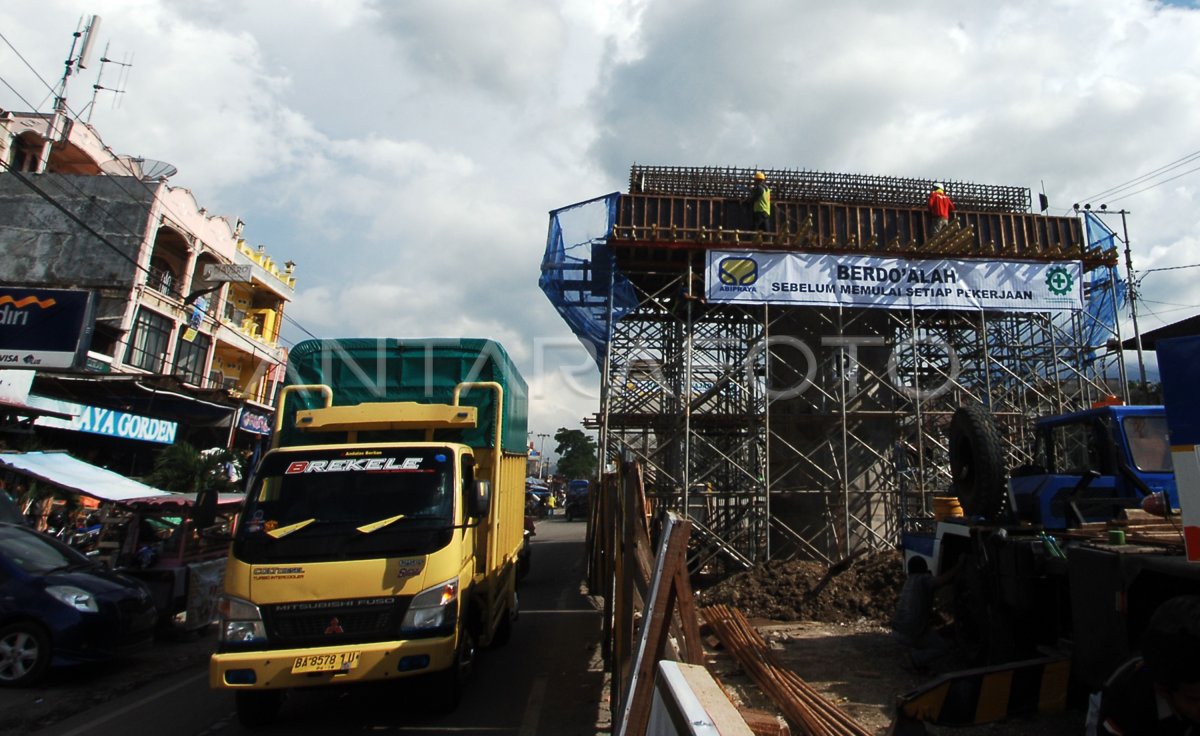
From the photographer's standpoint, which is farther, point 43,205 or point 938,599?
point 43,205

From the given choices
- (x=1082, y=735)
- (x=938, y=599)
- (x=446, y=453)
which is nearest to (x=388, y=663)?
(x=446, y=453)

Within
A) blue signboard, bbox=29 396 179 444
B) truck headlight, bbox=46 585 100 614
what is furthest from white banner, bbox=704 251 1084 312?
blue signboard, bbox=29 396 179 444

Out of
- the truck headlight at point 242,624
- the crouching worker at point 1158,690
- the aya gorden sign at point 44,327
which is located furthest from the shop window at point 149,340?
the crouching worker at point 1158,690

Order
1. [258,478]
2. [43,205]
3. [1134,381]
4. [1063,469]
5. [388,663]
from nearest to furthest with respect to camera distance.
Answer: [388,663] < [258,478] < [1063,469] < [43,205] < [1134,381]

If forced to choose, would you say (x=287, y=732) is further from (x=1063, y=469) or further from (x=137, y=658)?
(x=1063, y=469)

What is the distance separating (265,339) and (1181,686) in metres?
37.9

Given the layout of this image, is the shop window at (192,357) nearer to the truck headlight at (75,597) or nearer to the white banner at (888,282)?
the truck headlight at (75,597)

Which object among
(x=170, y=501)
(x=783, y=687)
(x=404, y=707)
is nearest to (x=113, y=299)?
(x=170, y=501)

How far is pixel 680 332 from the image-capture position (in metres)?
15.6

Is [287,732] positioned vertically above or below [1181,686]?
below

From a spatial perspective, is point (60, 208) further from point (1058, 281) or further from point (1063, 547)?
point (1058, 281)

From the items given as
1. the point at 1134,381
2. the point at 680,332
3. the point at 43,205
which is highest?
the point at 43,205

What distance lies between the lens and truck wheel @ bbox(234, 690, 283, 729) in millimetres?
5262

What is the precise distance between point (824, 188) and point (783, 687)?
14640 mm
